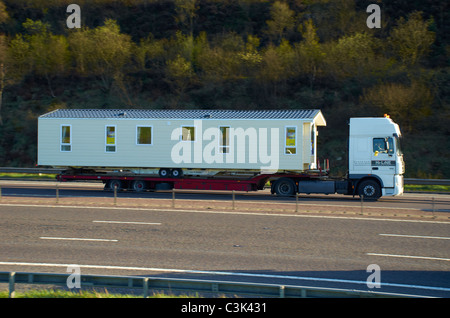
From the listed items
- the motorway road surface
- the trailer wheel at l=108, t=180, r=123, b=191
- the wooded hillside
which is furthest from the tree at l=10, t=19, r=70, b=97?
the motorway road surface

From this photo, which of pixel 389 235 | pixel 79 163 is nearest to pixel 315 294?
pixel 389 235

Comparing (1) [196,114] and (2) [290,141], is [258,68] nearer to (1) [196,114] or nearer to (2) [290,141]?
(1) [196,114]

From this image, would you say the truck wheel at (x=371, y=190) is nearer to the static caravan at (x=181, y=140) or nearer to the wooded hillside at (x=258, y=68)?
the static caravan at (x=181, y=140)

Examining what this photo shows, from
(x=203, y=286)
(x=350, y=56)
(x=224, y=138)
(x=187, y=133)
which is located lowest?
(x=203, y=286)

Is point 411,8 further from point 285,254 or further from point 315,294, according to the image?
point 315,294

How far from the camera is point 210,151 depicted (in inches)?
949

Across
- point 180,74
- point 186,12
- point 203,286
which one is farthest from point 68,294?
point 186,12

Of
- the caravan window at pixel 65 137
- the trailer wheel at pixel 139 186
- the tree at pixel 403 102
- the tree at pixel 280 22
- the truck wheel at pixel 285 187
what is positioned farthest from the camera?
the tree at pixel 280 22

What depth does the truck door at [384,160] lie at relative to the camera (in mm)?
22016

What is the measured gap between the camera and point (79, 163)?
24.9 metres

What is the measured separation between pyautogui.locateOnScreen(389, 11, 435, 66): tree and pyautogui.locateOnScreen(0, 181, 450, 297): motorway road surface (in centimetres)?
2847

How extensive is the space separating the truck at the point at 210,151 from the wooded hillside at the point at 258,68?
37.8 feet

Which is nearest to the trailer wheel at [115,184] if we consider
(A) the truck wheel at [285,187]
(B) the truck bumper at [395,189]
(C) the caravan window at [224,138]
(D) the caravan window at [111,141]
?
(D) the caravan window at [111,141]

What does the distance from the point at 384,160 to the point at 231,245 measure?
11.6 metres
